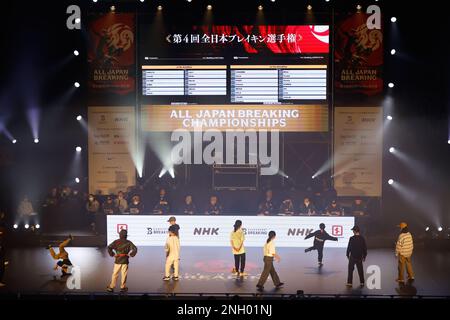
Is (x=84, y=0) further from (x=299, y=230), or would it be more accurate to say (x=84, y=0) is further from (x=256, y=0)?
(x=299, y=230)

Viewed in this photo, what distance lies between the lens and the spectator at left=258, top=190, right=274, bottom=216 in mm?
16656

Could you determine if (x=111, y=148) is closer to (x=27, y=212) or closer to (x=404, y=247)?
(x=27, y=212)

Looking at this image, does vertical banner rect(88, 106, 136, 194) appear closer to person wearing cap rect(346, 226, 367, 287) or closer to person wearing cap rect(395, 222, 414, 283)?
person wearing cap rect(346, 226, 367, 287)

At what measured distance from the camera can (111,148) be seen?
18594mm

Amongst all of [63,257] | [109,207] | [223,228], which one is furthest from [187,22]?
[63,257]

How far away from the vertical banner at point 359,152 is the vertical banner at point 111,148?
5833mm

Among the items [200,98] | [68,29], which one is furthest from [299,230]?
[68,29]

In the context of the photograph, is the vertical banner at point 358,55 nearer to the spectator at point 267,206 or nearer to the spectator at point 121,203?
the spectator at point 267,206

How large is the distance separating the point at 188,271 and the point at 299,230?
3.50m

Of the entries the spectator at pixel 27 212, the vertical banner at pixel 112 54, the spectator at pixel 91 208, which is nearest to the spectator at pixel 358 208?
the spectator at pixel 91 208

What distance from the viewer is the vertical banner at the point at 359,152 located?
18.2 m

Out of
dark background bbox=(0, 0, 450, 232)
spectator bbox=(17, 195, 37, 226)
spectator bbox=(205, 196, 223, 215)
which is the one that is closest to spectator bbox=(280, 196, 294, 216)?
spectator bbox=(205, 196, 223, 215)

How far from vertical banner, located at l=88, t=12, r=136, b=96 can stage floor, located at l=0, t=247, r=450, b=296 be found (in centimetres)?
487
